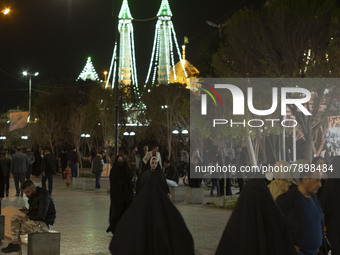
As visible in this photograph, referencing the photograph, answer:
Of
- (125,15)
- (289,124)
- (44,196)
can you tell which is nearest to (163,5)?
(125,15)

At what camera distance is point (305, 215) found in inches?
232

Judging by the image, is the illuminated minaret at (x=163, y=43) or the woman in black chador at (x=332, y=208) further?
the illuminated minaret at (x=163, y=43)

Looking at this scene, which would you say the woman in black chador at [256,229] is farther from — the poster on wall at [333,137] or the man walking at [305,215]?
the poster on wall at [333,137]

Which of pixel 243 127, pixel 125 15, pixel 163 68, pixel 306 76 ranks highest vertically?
pixel 125 15

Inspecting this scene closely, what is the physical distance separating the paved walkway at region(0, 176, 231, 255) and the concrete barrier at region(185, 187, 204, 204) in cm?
34

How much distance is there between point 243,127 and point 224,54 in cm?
289

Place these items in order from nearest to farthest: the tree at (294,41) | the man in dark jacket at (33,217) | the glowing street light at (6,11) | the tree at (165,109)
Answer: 1. the man in dark jacket at (33,217)
2. the glowing street light at (6,11)
3. the tree at (294,41)
4. the tree at (165,109)

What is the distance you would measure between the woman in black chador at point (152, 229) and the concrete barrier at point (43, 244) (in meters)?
3.21

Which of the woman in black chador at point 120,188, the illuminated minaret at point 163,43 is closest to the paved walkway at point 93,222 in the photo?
the woman in black chador at point 120,188

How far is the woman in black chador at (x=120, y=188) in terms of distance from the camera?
39.7 ft

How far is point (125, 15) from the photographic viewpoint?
114 m

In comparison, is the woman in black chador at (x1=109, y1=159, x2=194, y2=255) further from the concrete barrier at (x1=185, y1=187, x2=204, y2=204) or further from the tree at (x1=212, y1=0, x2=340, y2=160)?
the tree at (x1=212, y1=0, x2=340, y2=160)

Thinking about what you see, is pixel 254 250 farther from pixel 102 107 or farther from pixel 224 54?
pixel 102 107

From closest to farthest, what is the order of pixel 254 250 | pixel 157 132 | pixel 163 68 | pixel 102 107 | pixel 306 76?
pixel 254 250 → pixel 306 76 → pixel 102 107 → pixel 157 132 → pixel 163 68
